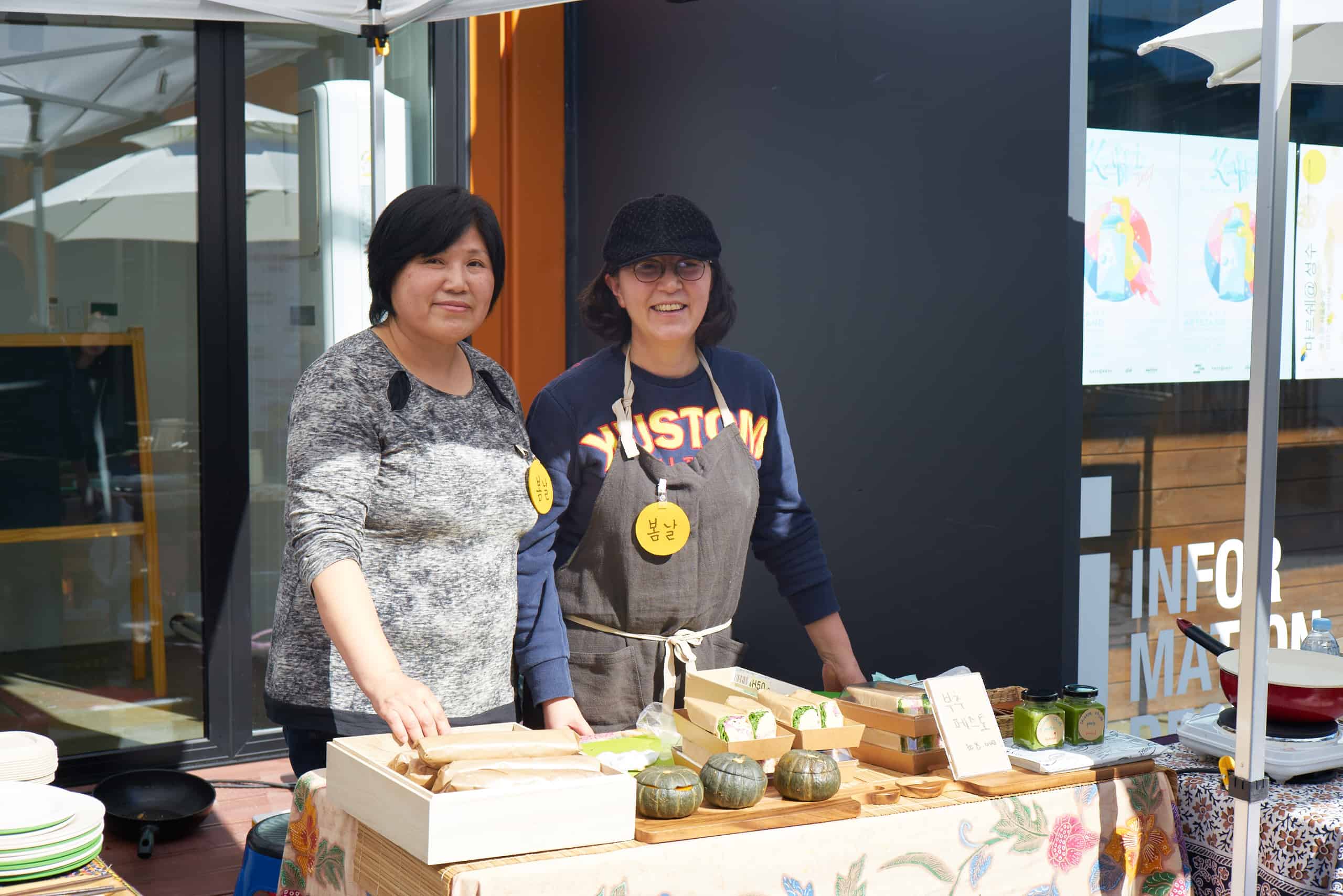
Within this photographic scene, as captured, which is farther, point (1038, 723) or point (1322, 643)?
point (1322, 643)

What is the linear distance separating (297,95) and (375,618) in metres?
3.05

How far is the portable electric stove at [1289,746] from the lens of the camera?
1.67m

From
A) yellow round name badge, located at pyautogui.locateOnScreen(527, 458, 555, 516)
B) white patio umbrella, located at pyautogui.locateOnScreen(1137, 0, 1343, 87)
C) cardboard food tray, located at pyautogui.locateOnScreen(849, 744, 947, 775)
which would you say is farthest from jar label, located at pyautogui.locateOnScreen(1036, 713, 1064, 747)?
white patio umbrella, located at pyautogui.locateOnScreen(1137, 0, 1343, 87)

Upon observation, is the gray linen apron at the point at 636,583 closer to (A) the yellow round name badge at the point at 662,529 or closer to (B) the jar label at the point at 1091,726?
(A) the yellow round name badge at the point at 662,529

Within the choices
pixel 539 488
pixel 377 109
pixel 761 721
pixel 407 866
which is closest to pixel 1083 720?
pixel 761 721

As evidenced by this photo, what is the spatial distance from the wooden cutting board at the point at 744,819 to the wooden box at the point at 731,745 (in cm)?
6

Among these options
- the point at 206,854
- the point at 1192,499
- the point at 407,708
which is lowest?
the point at 206,854

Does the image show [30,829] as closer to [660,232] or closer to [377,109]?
[660,232]

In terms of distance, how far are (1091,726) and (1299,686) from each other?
30 centimetres

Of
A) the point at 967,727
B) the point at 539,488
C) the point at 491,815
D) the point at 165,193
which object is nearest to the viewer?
the point at 491,815

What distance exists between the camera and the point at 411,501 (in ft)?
5.42

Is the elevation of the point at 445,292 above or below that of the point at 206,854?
above

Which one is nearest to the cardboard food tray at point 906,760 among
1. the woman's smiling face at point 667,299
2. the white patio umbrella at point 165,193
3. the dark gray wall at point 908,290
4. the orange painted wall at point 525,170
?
the woman's smiling face at point 667,299

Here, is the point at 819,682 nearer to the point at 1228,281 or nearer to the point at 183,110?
the point at 1228,281
